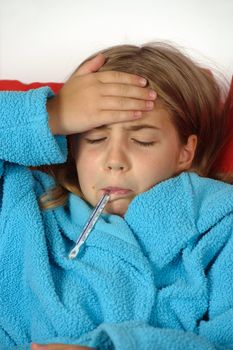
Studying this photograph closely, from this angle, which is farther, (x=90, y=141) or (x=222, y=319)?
(x=90, y=141)

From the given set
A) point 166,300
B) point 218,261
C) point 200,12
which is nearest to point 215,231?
point 218,261

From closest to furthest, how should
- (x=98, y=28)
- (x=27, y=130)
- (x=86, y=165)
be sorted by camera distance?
1. (x=27, y=130)
2. (x=86, y=165)
3. (x=98, y=28)

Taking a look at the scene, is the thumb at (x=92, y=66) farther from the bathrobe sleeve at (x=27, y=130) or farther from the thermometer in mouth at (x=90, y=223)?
the thermometer in mouth at (x=90, y=223)

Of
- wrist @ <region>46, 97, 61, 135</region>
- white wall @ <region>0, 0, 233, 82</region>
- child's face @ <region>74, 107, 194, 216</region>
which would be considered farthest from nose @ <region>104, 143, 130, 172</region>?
white wall @ <region>0, 0, 233, 82</region>

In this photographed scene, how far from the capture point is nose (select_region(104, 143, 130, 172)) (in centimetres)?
108

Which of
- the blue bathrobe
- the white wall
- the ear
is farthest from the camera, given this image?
the white wall

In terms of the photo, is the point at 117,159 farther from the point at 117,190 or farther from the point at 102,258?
the point at 102,258

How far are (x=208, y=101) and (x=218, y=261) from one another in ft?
1.34

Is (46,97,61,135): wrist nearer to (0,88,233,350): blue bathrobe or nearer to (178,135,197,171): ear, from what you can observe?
(0,88,233,350): blue bathrobe

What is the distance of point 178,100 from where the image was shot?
1.19 meters

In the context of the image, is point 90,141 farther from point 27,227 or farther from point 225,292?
point 225,292

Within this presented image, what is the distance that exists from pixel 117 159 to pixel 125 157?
0.8 inches

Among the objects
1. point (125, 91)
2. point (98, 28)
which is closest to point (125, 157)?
point (125, 91)

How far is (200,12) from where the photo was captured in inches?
63.1
